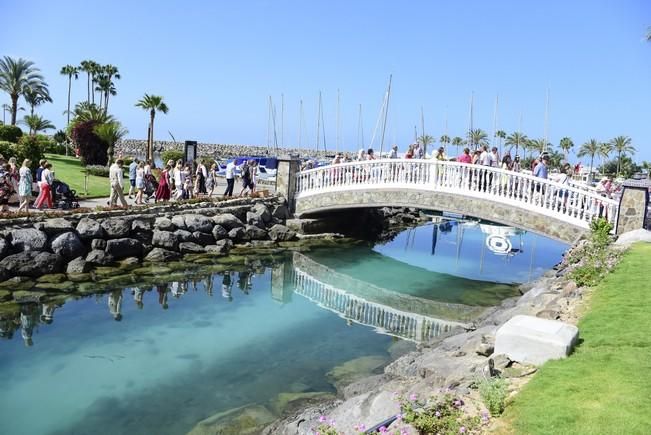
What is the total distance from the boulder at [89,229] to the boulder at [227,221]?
4.13 meters

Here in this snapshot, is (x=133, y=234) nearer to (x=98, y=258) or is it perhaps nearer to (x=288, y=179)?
(x=98, y=258)

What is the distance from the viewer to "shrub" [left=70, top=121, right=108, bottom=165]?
30.1 metres

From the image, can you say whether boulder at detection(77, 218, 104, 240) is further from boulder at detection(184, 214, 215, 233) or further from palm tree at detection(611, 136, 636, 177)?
palm tree at detection(611, 136, 636, 177)

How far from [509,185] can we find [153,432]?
11.8 metres

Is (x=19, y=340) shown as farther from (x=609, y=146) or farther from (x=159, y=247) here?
(x=609, y=146)

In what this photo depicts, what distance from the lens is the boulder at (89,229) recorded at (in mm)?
14508

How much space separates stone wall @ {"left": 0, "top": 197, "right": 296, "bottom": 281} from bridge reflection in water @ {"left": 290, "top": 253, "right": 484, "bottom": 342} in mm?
3063

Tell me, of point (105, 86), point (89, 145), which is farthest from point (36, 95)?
point (89, 145)

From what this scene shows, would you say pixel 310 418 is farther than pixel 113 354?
No

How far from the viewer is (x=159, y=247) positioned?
16.0m

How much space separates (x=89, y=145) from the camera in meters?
30.1

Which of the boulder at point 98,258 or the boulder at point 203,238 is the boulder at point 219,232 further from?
the boulder at point 98,258

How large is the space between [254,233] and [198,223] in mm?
2247

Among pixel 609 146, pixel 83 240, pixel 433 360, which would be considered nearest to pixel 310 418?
pixel 433 360
